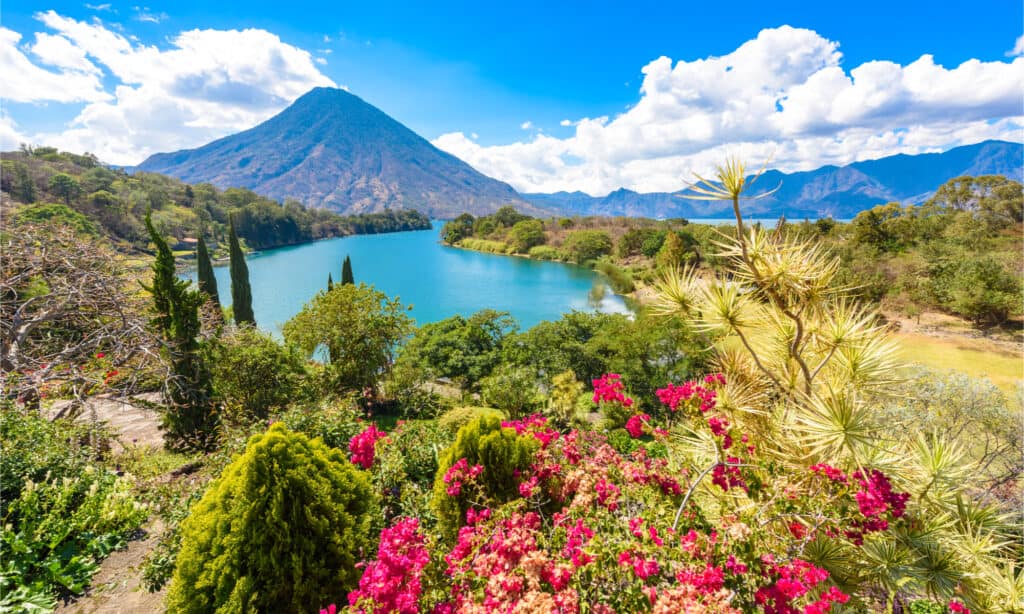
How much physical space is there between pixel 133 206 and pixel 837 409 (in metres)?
58.5

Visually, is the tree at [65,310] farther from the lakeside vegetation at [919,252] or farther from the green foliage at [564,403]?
the lakeside vegetation at [919,252]

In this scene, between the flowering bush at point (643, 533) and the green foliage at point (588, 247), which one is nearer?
the flowering bush at point (643, 533)

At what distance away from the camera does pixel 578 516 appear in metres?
2.71

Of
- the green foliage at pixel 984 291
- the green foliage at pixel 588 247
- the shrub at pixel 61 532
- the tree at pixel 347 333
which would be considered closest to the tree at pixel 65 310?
the shrub at pixel 61 532

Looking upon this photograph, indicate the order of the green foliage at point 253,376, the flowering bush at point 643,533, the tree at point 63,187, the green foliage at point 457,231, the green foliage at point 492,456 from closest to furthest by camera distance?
1. the flowering bush at point 643,533
2. the green foliage at point 492,456
3. the green foliage at point 253,376
4. the tree at point 63,187
5. the green foliage at point 457,231

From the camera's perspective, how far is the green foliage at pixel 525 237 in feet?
197

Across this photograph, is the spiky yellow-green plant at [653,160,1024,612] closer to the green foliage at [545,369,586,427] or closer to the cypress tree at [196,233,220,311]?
the green foliage at [545,369,586,427]

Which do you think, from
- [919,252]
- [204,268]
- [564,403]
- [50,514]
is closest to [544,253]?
[919,252]

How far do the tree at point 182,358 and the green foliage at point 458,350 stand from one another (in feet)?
19.1

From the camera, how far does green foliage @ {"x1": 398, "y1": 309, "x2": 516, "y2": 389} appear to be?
13.2 meters

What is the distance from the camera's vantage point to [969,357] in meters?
15.8

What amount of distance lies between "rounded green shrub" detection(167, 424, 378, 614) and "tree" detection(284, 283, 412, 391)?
27.6ft

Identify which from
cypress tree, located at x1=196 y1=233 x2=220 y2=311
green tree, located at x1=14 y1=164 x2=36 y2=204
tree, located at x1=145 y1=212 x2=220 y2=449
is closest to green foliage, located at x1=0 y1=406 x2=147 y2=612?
tree, located at x1=145 y1=212 x2=220 y2=449

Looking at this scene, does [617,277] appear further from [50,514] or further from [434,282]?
[50,514]
